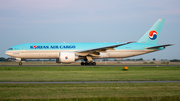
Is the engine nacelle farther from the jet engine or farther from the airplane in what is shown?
the airplane

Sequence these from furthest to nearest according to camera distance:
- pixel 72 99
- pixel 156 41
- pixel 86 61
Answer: pixel 156 41 → pixel 86 61 → pixel 72 99

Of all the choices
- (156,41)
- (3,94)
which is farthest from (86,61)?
(3,94)

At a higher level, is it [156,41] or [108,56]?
[156,41]

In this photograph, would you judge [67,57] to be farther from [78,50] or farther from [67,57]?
[78,50]

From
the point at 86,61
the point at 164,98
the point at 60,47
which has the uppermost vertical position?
the point at 60,47

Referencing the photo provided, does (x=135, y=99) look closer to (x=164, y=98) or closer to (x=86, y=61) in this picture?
(x=164, y=98)

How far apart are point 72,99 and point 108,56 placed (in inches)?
1046

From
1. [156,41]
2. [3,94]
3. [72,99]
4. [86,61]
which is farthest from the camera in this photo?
[156,41]

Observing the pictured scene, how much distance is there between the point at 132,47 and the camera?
34.9m

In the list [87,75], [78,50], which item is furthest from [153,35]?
[87,75]

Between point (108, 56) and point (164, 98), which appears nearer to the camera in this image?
point (164, 98)

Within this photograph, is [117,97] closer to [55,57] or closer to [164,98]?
[164,98]

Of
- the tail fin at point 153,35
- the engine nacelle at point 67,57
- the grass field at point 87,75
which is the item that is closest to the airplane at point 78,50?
the tail fin at point 153,35

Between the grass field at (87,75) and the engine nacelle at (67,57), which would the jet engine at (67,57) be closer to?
the engine nacelle at (67,57)
